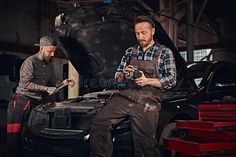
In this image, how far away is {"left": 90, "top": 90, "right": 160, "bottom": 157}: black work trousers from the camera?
2801mm

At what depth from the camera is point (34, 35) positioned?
10547mm

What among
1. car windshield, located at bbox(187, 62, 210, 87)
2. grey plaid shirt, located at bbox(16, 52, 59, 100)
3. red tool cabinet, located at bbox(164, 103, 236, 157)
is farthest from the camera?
grey plaid shirt, located at bbox(16, 52, 59, 100)

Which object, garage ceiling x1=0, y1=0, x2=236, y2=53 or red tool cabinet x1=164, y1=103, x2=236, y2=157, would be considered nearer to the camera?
red tool cabinet x1=164, y1=103, x2=236, y2=157

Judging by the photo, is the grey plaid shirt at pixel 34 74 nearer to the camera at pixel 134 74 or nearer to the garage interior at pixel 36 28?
the camera at pixel 134 74

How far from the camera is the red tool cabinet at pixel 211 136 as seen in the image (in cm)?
277

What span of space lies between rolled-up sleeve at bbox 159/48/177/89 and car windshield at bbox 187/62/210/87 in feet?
3.49

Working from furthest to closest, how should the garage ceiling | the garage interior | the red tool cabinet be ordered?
the garage ceiling < the garage interior < the red tool cabinet

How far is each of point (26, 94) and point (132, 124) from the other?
1.96m

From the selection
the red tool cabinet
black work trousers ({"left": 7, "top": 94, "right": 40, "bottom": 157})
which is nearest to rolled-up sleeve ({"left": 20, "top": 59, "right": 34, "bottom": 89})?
black work trousers ({"left": 7, "top": 94, "right": 40, "bottom": 157})

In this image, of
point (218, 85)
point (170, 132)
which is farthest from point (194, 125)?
point (218, 85)

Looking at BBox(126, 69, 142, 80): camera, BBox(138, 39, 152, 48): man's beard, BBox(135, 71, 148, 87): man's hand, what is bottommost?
BBox(135, 71, 148, 87): man's hand

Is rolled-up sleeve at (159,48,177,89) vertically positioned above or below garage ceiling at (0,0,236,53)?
below

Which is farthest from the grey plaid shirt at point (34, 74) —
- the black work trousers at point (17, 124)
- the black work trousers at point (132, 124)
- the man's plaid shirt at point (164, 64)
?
the man's plaid shirt at point (164, 64)

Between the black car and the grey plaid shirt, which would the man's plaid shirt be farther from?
the grey plaid shirt
